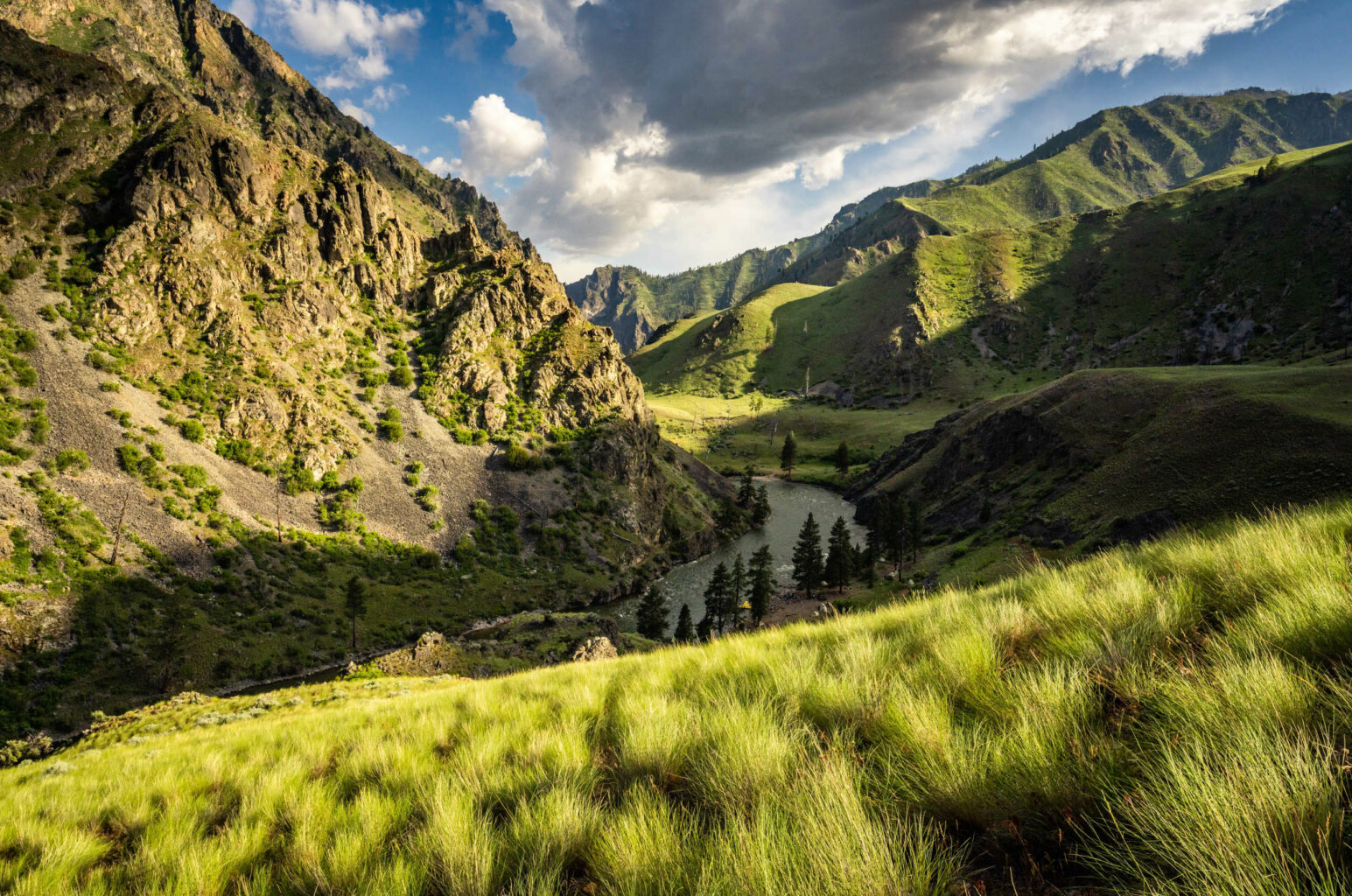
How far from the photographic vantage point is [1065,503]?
143 ft

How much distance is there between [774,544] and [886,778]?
78.5 meters

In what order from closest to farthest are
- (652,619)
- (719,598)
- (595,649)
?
1. (595,649)
2. (652,619)
3. (719,598)

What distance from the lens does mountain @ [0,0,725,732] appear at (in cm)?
3600

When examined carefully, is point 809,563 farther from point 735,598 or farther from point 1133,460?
point 1133,460

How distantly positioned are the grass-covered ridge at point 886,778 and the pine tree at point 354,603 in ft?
136

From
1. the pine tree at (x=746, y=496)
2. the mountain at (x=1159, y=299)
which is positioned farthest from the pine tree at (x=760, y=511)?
the mountain at (x=1159, y=299)

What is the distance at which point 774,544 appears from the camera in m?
79.1

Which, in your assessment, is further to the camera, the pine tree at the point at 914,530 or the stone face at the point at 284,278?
the stone face at the point at 284,278

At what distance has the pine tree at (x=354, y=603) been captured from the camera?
137ft

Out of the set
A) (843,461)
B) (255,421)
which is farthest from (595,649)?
(843,461)

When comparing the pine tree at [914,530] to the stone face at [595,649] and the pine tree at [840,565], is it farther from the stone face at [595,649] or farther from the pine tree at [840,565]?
the stone face at [595,649]

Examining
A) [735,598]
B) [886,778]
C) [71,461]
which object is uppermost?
[71,461]

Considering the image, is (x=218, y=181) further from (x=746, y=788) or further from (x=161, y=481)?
(x=746, y=788)

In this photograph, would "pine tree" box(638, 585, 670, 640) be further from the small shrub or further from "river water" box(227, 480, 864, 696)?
the small shrub
